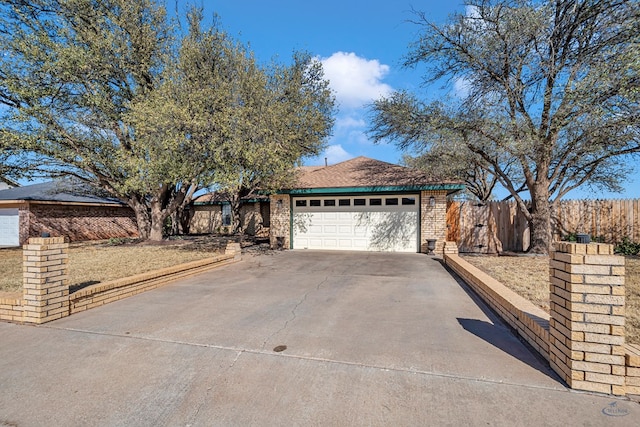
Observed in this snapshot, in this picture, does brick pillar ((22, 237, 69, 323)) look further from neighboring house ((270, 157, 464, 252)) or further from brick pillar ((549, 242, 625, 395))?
neighboring house ((270, 157, 464, 252))

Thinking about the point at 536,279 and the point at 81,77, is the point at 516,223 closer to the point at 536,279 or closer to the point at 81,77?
the point at 536,279

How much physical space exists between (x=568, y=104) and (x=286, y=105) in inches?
305

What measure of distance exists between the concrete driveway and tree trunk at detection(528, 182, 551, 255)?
717cm

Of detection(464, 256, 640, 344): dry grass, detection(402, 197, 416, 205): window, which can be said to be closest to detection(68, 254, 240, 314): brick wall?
detection(464, 256, 640, 344): dry grass

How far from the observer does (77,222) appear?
1714 centimetres

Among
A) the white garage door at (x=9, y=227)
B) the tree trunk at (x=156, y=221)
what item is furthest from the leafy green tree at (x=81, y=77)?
the white garage door at (x=9, y=227)

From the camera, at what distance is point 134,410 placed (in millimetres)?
2363

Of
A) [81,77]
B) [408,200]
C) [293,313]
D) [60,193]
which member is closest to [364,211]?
[408,200]

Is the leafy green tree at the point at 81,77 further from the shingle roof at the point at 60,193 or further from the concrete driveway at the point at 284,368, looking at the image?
the concrete driveway at the point at 284,368

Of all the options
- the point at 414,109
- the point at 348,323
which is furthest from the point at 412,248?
the point at 348,323

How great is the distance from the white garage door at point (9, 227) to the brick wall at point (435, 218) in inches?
751

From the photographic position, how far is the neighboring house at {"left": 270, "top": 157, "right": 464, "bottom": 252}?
37.2 feet

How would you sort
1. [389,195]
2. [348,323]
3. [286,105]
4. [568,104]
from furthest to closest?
[389,195]
[286,105]
[568,104]
[348,323]

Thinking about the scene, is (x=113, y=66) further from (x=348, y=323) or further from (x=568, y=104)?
(x=568, y=104)
